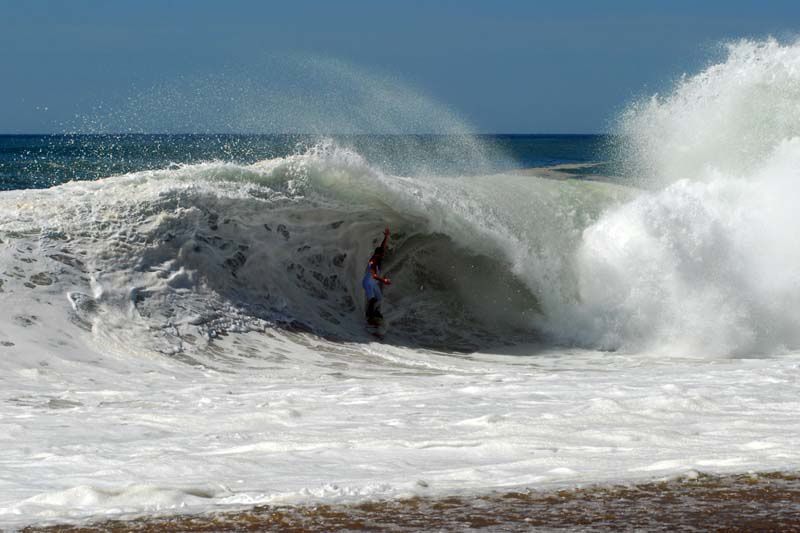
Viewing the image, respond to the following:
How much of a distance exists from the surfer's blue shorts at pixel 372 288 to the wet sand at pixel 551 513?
7.68 metres

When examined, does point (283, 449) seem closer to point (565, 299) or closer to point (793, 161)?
point (565, 299)

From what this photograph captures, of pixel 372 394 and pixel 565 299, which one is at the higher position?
pixel 565 299

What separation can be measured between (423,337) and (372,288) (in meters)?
0.82

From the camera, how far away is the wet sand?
4.53m

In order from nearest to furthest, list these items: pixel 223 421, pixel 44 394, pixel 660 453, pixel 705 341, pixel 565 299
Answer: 1. pixel 660 453
2. pixel 223 421
3. pixel 44 394
4. pixel 705 341
5. pixel 565 299

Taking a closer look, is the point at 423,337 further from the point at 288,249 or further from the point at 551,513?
the point at 551,513

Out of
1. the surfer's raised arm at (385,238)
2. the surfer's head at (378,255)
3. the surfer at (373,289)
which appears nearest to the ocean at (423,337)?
the surfer at (373,289)

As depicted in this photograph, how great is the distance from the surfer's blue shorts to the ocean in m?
0.31

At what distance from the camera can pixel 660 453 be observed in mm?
5914

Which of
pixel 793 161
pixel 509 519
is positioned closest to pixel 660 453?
pixel 509 519

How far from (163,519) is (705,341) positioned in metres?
8.04

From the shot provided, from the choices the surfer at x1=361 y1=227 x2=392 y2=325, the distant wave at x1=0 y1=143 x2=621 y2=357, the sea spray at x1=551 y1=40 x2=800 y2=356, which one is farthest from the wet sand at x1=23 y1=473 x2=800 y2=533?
the surfer at x1=361 y1=227 x2=392 y2=325

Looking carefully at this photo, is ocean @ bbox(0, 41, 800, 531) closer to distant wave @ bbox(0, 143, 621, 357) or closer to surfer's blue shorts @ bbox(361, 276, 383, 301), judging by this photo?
distant wave @ bbox(0, 143, 621, 357)

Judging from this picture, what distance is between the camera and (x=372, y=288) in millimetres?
12695
